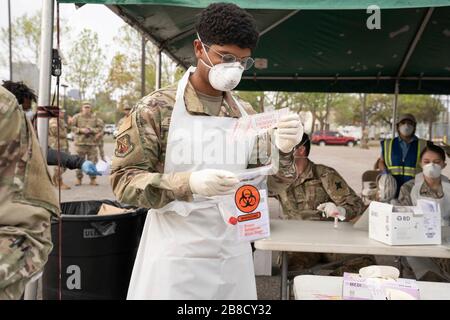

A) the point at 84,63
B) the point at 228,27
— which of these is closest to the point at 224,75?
the point at 228,27

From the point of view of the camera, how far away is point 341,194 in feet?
10.9

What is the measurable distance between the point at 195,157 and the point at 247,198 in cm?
23

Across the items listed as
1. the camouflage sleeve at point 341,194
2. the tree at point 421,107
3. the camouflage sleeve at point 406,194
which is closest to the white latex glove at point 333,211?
the camouflage sleeve at point 341,194

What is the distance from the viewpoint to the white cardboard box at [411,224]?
2217 millimetres

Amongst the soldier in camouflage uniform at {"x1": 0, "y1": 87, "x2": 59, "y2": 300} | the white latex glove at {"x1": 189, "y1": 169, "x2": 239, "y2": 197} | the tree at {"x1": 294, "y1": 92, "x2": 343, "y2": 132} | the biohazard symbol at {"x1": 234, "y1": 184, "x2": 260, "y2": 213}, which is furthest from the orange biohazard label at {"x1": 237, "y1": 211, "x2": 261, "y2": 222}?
the tree at {"x1": 294, "y1": 92, "x2": 343, "y2": 132}

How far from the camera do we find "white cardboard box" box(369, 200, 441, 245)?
7.27 feet

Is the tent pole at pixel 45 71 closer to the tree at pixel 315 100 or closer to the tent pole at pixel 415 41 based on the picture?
the tent pole at pixel 415 41

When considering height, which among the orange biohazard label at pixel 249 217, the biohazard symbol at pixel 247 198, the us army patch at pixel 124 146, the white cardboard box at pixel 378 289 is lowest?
the white cardboard box at pixel 378 289

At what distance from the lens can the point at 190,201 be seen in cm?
134

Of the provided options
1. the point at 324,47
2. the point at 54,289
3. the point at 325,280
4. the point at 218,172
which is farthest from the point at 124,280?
the point at 324,47

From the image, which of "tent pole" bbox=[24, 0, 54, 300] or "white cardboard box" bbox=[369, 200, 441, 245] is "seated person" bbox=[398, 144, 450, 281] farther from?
"tent pole" bbox=[24, 0, 54, 300]

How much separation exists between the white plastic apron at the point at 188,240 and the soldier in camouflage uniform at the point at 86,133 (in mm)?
7155

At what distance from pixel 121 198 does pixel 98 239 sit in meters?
1.26

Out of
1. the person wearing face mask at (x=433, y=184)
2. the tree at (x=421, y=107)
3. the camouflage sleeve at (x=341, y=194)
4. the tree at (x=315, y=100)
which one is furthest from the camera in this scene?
the tree at (x=421, y=107)
